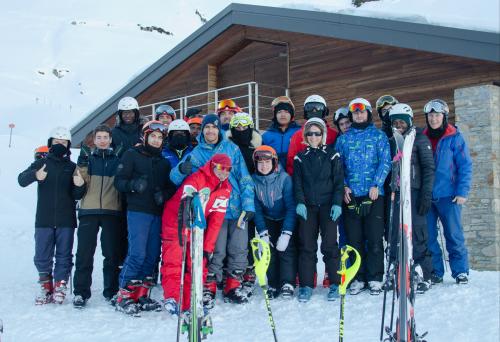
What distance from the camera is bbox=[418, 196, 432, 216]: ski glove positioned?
5.72 metres

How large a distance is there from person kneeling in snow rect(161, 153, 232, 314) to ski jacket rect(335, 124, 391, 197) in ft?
4.20

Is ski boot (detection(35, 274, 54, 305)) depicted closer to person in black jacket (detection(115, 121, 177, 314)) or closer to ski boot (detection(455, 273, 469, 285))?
person in black jacket (detection(115, 121, 177, 314))

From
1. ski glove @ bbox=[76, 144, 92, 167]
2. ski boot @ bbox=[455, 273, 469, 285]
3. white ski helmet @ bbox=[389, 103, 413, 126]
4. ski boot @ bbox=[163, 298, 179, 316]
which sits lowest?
ski boot @ bbox=[163, 298, 179, 316]

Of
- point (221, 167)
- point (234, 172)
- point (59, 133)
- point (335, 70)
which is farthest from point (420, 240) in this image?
point (335, 70)

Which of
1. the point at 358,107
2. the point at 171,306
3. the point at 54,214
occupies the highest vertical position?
the point at 358,107

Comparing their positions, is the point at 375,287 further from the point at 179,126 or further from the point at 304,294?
the point at 179,126

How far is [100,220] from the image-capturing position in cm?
604

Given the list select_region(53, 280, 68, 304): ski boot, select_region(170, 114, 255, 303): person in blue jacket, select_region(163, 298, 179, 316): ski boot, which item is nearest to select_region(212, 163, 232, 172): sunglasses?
select_region(170, 114, 255, 303): person in blue jacket

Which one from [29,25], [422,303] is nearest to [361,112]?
[422,303]

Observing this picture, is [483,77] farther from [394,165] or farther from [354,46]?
[394,165]

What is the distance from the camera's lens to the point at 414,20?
924 centimetres

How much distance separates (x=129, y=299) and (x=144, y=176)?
1185mm

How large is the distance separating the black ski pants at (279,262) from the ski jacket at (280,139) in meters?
0.72

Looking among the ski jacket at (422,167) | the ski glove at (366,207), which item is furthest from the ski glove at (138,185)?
the ski jacket at (422,167)
